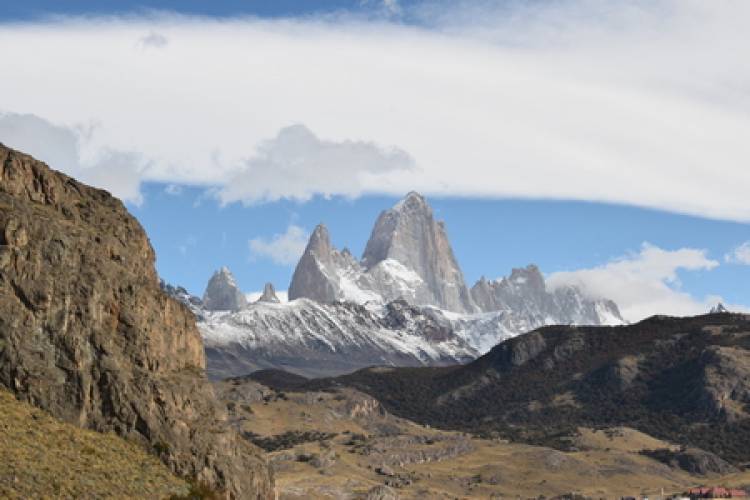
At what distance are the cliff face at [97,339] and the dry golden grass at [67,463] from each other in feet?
11.1

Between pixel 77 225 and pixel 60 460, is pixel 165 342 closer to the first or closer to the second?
pixel 77 225

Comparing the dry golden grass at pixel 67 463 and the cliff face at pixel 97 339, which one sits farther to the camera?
the cliff face at pixel 97 339

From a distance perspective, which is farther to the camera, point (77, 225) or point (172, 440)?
point (77, 225)

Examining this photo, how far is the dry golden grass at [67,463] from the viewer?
114m

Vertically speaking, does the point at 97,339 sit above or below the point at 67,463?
above

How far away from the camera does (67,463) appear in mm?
121562

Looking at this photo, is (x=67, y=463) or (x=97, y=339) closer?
(x=67, y=463)

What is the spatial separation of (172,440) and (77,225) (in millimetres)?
31332

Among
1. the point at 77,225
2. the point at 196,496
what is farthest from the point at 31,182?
the point at 196,496

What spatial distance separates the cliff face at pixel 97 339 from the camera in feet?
445

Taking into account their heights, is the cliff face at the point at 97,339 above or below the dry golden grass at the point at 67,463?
above

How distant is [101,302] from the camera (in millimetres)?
145875

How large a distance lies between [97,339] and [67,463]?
23136 mm

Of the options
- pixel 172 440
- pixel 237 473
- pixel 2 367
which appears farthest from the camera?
pixel 237 473
